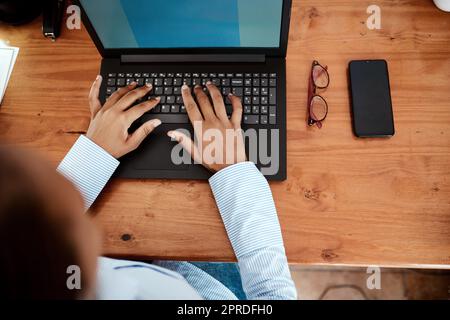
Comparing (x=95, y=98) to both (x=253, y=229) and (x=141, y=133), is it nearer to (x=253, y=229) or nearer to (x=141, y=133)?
(x=141, y=133)

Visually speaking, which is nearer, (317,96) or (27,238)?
(27,238)

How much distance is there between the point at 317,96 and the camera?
0.84 m

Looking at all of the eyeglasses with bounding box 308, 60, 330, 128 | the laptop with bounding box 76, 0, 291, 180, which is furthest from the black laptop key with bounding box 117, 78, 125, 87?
the eyeglasses with bounding box 308, 60, 330, 128

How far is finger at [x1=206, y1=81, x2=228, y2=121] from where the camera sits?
816mm

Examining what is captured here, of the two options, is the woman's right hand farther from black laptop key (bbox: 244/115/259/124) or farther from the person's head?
the person's head

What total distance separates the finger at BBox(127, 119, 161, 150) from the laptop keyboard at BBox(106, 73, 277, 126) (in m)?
0.03

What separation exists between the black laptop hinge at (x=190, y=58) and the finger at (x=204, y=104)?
0.07m

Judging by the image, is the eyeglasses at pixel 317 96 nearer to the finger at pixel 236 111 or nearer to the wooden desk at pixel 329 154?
the wooden desk at pixel 329 154

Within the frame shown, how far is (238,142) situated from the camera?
80cm

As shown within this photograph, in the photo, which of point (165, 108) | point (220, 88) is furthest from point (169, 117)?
point (220, 88)

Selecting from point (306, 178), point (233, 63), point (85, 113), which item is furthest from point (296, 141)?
point (85, 113)

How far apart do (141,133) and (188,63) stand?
0.61ft

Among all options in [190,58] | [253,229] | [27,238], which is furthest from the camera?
[190,58]

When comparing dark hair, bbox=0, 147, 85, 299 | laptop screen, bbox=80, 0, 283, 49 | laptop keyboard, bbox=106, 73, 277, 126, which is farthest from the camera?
laptop keyboard, bbox=106, 73, 277, 126
